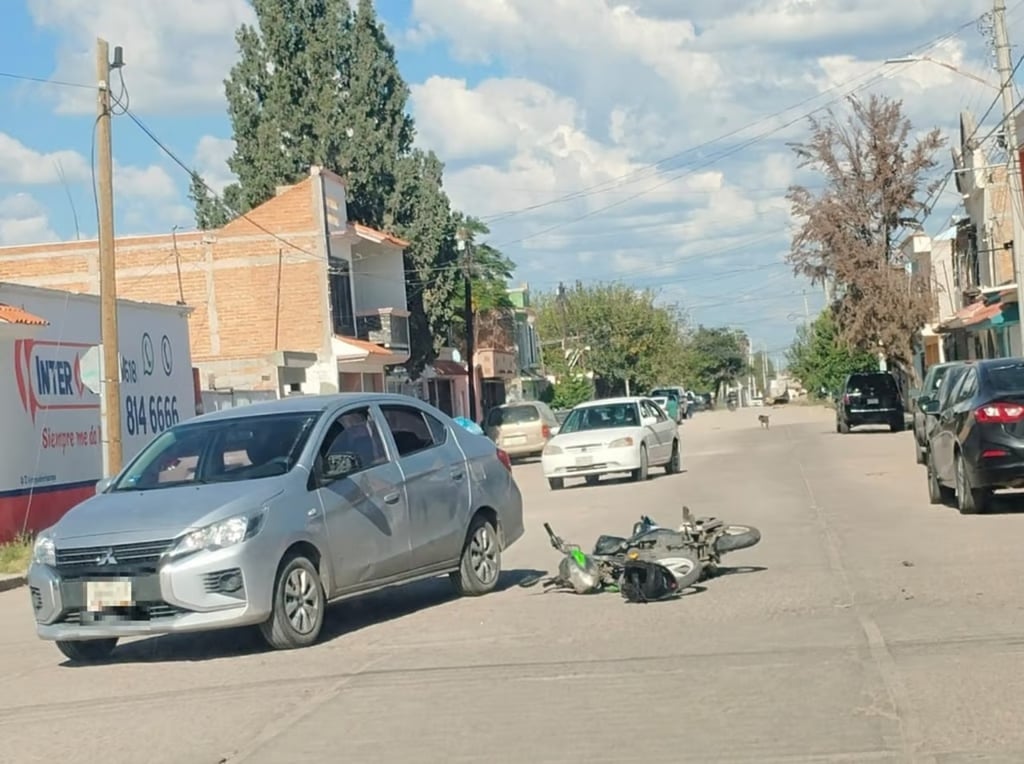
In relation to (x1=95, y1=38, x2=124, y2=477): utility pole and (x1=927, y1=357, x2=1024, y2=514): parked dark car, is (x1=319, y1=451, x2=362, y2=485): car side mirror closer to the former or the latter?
(x1=927, y1=357, x2=1024, y2=514): parked dark car

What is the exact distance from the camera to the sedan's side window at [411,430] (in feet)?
39.2

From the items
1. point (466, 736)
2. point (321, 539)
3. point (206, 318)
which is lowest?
point (466, 736)

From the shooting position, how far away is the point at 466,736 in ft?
23.8

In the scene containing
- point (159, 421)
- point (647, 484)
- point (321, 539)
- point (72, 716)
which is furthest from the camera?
point (159, 421)

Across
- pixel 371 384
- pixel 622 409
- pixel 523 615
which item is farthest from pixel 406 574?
pixel 371 384

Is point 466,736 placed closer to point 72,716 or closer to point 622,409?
point 72,716

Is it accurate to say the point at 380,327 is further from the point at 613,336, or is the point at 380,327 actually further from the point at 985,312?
the point at 613,336

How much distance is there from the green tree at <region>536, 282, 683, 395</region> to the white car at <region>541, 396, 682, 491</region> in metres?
71.8

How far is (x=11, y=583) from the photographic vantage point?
705 inches

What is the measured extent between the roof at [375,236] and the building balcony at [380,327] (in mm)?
2212

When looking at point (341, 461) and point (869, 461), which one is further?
point (869, 461)

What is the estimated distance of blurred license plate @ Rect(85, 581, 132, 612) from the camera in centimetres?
982

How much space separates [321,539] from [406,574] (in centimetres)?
118

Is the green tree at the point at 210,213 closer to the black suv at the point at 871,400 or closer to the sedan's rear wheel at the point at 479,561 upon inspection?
the black suv at the point at 871,400
